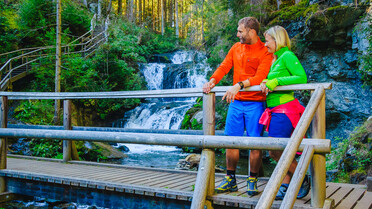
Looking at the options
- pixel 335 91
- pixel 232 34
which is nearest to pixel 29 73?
pixel 232 34

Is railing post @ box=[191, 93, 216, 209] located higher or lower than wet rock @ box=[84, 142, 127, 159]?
higher

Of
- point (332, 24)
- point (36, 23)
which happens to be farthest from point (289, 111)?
point (36, 23)

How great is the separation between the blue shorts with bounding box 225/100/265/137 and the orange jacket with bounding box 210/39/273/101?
8cm

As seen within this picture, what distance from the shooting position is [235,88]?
3357 millimetres

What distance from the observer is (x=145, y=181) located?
4395mm

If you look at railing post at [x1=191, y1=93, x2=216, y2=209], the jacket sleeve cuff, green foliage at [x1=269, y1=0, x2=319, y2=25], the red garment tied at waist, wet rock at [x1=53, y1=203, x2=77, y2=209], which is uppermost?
green foliage at [x1=269, y1=0, x2=319, y2=25]

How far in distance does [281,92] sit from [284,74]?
195 mm

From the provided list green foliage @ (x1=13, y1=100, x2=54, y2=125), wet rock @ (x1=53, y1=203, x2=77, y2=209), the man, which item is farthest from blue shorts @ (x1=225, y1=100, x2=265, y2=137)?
green foliage @ (x1=13, y1=100, x2=54, y2=125)

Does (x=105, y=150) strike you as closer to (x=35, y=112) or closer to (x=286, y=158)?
(x=35, y=112)

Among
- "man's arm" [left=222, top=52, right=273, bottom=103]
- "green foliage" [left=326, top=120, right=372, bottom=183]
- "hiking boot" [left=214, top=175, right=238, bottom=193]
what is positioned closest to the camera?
"man's arm" [left=222, top=52, right=273, bottom=103]

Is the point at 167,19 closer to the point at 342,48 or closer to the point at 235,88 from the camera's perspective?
the point at 342,48

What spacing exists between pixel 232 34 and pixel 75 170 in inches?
405

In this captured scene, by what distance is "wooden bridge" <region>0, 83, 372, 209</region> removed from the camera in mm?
2732

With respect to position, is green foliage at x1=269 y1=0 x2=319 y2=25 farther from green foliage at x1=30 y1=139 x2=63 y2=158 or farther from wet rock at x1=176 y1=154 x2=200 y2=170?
green foliage at x1=30 y1=139 x2=63 y2=158
